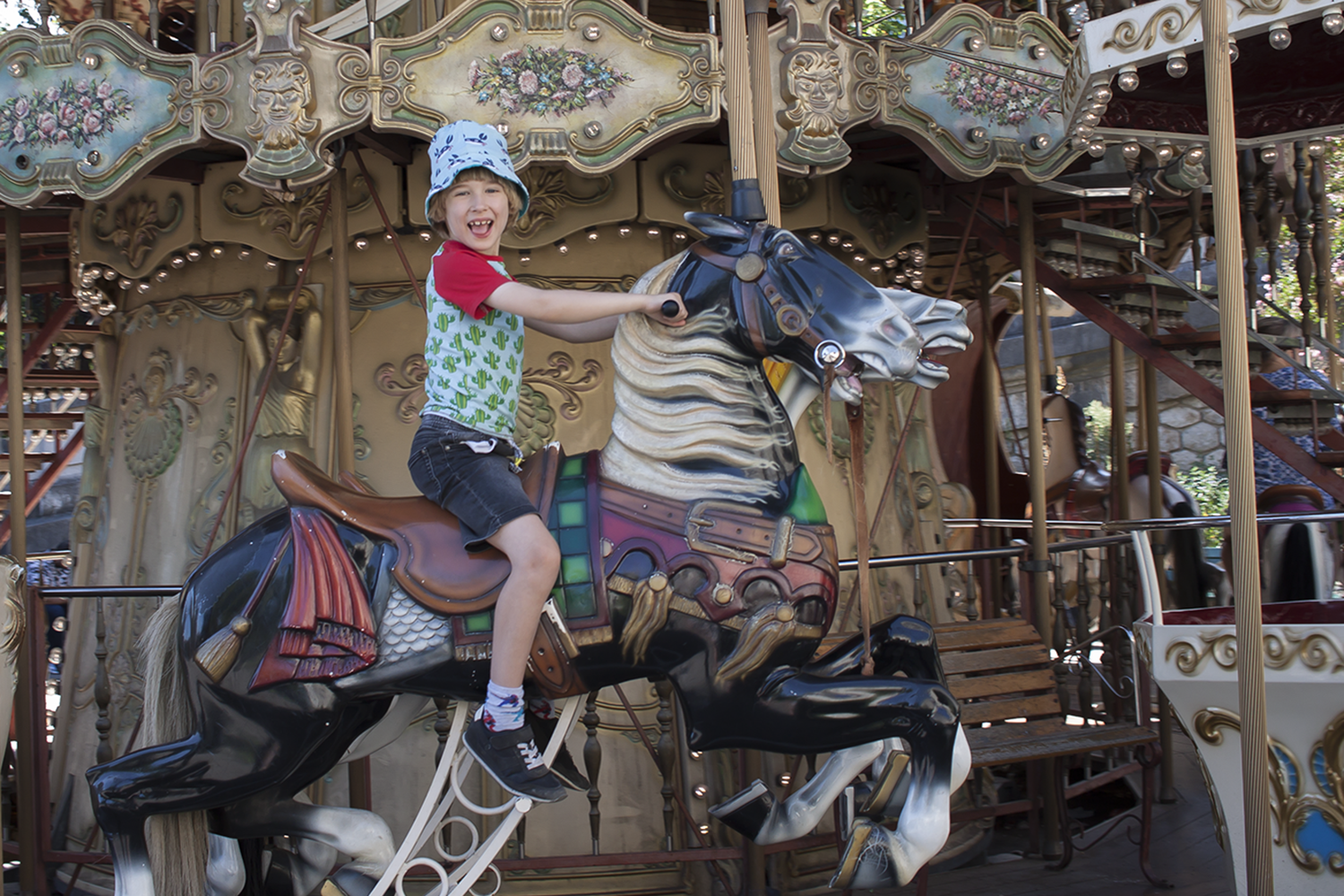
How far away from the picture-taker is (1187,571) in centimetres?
884

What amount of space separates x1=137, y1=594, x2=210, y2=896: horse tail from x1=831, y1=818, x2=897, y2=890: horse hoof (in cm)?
175

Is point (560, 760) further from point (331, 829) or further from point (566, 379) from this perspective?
point (566, 379)

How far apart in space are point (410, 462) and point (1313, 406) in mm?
4862

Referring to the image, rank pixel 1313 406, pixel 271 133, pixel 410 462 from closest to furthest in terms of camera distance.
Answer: pixel 410 462 < pixel 271 133 < pixel 1313 406

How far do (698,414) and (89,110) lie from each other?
Result: 338 cm

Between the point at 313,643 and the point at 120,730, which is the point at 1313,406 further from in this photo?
the point at 120,730

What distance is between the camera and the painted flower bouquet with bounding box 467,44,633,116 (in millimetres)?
4773

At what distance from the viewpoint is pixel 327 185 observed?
5438mm

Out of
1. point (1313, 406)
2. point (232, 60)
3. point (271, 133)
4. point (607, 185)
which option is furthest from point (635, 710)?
point (1313, 406)

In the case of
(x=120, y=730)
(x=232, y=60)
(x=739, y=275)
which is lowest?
(x=120, y=730)

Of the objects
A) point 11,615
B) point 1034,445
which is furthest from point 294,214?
point 1034,445

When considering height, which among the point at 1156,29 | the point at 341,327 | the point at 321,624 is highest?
the point at 1156,29

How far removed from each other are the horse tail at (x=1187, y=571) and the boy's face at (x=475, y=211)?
7.00 meters

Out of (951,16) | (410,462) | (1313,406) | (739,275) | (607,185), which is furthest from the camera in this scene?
(1313,406)
